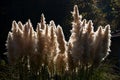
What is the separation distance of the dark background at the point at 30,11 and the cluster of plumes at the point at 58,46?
48.1 feet

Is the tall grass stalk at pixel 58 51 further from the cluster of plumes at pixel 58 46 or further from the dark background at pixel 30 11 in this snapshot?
the dark background at pixel 30 11

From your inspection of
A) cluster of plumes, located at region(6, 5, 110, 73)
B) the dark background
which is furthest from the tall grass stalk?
the dark background

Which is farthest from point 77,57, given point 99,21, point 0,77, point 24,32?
point 99,21

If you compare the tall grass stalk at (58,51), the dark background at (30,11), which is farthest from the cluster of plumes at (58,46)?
the dark background at (30,11)

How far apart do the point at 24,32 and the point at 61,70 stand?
0.76 meters

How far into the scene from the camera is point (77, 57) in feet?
16.5

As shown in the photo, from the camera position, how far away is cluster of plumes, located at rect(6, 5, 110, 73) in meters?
5.00

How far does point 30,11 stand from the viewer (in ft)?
69.5

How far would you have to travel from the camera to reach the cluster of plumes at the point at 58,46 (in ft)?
16.4

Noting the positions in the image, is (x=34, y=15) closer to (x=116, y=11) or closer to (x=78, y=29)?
(x=116, y=11)

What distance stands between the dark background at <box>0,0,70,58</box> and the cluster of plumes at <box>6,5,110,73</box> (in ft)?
48.1

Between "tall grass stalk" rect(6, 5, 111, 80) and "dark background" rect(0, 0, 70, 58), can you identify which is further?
"dark background" rect(0, 0, 70, 58)

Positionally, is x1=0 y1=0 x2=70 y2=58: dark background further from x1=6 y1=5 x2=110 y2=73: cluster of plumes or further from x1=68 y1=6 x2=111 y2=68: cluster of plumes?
x1=68 y1=6 x2=111 y2=68: cluster of plumes

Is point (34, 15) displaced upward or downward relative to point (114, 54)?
upward
